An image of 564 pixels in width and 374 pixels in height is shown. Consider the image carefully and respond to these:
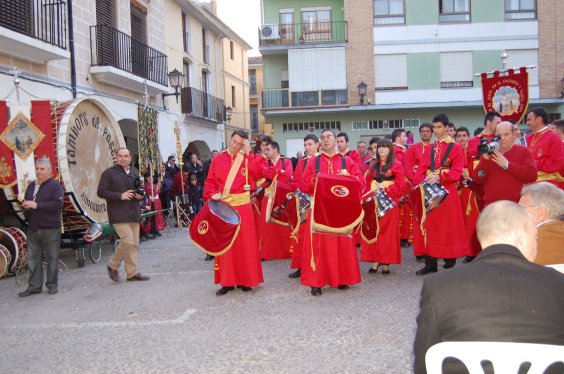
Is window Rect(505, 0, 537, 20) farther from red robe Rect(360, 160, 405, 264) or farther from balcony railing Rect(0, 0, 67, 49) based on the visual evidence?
red robe Rect(360, 160, 405, 264)

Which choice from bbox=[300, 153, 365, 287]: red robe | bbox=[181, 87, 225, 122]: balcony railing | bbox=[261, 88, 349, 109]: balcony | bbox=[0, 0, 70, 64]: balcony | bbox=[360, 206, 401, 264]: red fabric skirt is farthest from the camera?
bbox=[261, 88, 349, 109]: balcony

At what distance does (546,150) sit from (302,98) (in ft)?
66.2

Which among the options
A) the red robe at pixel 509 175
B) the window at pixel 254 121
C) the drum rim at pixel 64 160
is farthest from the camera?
the window at pixel 254 121

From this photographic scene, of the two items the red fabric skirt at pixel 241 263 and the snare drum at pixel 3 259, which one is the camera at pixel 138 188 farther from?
the snare drum at pixel 3 259

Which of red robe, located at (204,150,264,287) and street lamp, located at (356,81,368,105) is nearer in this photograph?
red robe, located at (204,150,264,287)

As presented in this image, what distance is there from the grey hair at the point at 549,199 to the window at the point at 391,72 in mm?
23124

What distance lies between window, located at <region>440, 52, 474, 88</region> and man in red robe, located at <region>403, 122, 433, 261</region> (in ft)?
63.0

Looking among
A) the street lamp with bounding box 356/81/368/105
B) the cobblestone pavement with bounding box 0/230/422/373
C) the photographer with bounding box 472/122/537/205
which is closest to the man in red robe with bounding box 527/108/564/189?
the photographer with bounding box 472/122/537/205

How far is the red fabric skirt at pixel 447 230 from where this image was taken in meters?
7.33

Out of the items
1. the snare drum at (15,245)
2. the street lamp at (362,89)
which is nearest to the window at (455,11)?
the street lamp at (362,89)

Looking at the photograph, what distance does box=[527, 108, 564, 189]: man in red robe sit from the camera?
6.91 metres

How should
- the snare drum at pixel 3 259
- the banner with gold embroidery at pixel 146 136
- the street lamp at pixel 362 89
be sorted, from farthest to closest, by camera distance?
1. the street lamp at pixel 362 89
2. the banner with gold embroidery at pixel 146 136
3. the snare drum at pixel 3 259

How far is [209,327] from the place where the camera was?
5.50m

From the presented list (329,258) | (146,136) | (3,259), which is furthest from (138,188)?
(146,136)
